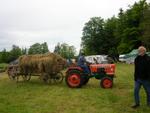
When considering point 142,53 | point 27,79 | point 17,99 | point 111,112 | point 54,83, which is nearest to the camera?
point 111,112

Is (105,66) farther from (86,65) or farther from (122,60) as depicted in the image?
(122,60)

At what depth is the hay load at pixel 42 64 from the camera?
20844mm

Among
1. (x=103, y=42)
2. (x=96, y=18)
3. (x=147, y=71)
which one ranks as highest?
(x=96, y=18)

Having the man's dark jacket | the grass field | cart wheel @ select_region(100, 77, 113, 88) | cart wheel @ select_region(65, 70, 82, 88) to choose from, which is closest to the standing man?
the man's dark jacket

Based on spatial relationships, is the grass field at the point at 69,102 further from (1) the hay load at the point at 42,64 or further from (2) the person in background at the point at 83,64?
(1) the hay load at the point at 42,64

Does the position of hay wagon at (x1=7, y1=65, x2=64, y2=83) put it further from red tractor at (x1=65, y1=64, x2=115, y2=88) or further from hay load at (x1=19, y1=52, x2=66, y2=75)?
red tractor at (x1=65, y1=64, x2=115, y2=88)

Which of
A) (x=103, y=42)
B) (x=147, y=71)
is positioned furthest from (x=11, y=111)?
(x=103, y=42)

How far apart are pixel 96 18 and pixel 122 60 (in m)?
34.1

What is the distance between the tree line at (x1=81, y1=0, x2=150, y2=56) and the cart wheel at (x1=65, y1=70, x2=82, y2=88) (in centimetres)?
4355

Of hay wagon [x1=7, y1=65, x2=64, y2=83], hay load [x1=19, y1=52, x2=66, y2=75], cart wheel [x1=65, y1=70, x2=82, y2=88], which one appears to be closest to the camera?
cart wheel [x1=65, y1=70, x2=82, y2=88]

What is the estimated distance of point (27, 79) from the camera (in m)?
23.5

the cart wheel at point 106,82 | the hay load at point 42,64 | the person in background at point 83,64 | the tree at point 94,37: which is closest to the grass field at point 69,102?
the cart wheel at point 106,82

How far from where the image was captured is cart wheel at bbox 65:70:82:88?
18.5 m

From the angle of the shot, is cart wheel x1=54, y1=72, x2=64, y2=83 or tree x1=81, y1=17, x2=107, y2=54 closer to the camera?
cart wheel x1=54, y1=72, x2=64, y2=83
